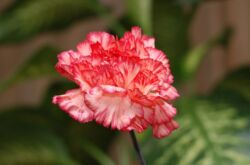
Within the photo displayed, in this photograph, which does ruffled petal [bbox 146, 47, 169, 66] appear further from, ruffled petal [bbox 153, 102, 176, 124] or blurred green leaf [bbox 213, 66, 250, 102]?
blurred green leaf [bbox 213, 66, 250, 102]

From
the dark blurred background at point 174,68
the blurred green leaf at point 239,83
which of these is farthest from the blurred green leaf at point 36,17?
the blurred green leaf at point 239,83

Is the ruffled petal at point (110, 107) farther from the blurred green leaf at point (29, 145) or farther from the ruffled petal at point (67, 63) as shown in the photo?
the blurred green leaf at point (29, 145)

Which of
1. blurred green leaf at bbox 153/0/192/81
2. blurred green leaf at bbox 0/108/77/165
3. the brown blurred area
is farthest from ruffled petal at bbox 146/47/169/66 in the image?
the brown blurred area

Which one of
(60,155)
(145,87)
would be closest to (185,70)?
(60,155)

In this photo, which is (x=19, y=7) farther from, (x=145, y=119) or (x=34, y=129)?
(x=145, y=119)

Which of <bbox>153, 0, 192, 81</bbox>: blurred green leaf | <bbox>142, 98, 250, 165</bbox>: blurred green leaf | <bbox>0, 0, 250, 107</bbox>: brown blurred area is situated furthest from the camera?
<bbox>0, 0, 250, 107</bbox>: brown blurred area

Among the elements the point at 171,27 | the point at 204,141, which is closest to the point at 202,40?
the point at 171,27
